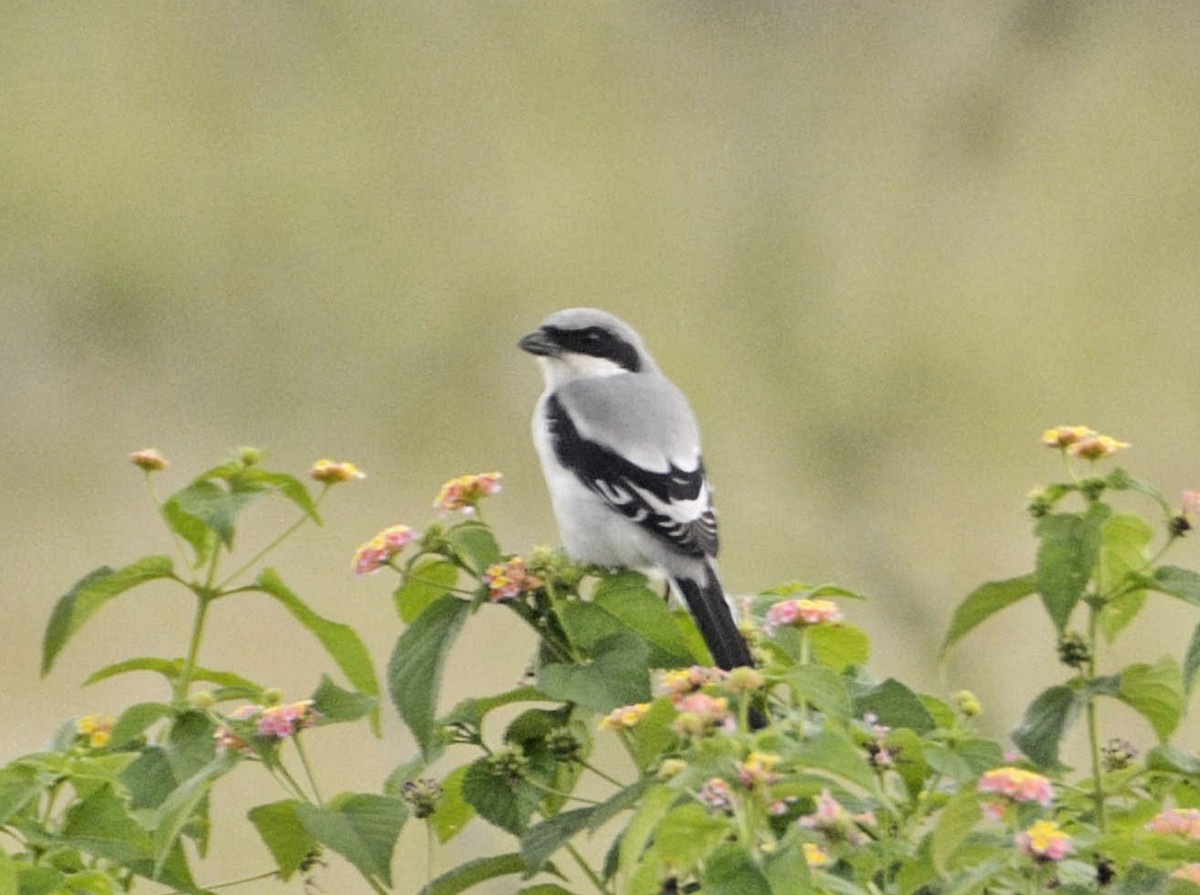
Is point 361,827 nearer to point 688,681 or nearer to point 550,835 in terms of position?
point 550,835

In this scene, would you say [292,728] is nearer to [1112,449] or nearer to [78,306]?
[1112,449]

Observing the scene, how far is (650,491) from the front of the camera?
2.33 metres

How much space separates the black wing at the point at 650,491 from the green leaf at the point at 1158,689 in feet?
3.17

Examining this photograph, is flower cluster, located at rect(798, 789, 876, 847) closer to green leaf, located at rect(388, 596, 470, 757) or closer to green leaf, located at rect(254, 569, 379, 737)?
green leaf, located at rect(388, 596, 470, 757)

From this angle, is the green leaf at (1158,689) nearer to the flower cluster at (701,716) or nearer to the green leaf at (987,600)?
the green leaf at (987,600)

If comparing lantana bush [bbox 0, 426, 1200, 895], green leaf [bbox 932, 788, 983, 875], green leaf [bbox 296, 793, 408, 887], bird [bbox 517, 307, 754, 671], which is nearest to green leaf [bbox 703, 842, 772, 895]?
lantana bush [bbox 0, 426, 1200, 895]

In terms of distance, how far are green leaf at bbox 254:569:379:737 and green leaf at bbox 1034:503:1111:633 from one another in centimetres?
48

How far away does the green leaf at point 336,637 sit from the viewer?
1.40m

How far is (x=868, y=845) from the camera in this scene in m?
1.15

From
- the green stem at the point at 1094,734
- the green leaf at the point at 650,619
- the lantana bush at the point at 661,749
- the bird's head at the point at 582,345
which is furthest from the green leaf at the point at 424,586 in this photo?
the bird's head at the point at 582,345

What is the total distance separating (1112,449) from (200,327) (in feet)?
11.2

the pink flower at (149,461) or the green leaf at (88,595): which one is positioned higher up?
the pink flower at (149,461)

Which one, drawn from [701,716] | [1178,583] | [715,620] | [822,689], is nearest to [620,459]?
[715,620]

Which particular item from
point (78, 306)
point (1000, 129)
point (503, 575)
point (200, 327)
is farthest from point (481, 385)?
point (503, 575)
